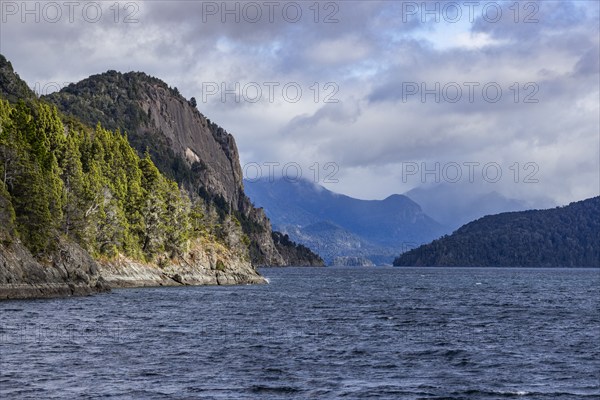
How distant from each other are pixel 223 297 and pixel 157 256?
34312mm

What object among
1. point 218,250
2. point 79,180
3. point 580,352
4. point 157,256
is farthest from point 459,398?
point 218,250

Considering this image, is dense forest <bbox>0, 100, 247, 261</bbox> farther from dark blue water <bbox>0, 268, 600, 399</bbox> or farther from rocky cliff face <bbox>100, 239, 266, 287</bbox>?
dark blue water <bbox>0, 268, 600, 399</bbox>

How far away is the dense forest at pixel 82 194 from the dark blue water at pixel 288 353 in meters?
16.3

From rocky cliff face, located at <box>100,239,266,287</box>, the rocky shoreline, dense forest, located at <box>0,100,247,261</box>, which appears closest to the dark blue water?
the rocky shoreline

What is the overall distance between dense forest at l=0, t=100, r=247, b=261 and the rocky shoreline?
7.19 feet

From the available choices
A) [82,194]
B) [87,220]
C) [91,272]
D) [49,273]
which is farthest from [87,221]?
[49,273]

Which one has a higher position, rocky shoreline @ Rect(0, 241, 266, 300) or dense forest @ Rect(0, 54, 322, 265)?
dense forest @ Rect(0, 54, 322, 265)

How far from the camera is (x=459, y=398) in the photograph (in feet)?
112

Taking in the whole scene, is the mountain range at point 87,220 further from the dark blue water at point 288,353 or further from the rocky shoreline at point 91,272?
the dark blue water at point 288,353

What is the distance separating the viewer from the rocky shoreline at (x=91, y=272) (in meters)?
84.0

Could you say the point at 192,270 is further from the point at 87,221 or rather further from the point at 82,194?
the point at 87,221

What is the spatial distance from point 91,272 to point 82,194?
17.0m

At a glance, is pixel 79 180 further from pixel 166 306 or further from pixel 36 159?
pixel 166 306

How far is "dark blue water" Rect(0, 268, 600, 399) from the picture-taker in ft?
116
